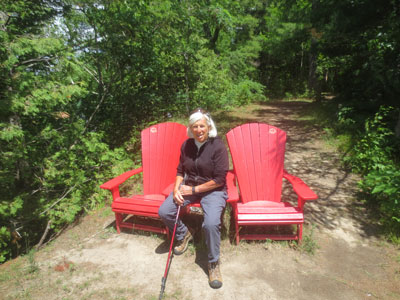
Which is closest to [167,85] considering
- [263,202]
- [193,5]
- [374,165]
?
[193,5]

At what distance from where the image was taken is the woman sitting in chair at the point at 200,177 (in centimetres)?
232

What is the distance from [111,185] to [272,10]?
1490cm

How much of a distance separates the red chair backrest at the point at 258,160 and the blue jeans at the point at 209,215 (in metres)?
0.48

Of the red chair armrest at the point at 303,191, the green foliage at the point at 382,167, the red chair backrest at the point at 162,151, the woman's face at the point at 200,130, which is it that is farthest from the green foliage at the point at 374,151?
the red chair backrest at the point at 162,151

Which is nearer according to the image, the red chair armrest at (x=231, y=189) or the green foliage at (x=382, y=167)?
the red chair armrest at (x=231, y=189)

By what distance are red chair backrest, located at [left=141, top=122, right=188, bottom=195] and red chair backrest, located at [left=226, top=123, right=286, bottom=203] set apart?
0.75 metres

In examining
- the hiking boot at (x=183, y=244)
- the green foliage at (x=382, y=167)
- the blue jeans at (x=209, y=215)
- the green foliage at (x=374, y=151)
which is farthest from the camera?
the green foliage at (x=374, y=151)

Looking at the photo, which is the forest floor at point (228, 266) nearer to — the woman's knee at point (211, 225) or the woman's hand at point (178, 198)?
the woman's knee at point (211, 225)

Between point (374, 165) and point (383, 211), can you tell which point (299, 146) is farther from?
point (383, 211)

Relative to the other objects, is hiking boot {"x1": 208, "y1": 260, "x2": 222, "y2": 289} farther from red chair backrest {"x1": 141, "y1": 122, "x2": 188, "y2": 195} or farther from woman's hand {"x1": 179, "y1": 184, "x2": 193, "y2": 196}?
red chair backrest {"x1": 141, "y1": 122, "x2": 188, "y2": 195}

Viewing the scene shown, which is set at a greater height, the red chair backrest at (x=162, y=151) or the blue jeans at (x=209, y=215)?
the red chair backrest at (x=162, y=151)

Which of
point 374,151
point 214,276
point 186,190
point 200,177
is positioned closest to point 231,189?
point 200,177

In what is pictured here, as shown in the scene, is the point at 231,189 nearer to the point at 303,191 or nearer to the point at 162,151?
the point at 303,191

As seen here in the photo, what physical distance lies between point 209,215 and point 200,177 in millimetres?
420
